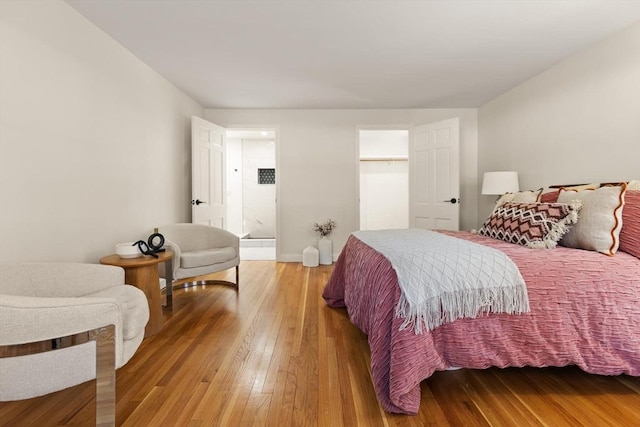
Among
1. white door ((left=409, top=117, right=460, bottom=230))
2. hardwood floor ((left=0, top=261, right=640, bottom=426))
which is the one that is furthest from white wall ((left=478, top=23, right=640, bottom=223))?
hardwood floor ((left=0, top=261, right=640, bottom=426))

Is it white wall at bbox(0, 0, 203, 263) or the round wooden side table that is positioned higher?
white wall at bbox(0, 0, 203, 263)

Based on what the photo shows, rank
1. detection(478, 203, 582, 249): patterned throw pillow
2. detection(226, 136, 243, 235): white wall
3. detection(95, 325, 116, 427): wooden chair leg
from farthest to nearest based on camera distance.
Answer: detection(226, 136, 243, 235): white wall < detection(478, 203, 582, 249): patterned throw pillow < detection(95, 325, 116, 427): wooden chair leg

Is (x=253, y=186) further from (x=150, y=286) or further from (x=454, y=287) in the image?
(x=454, y=287)

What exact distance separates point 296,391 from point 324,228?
11.2 ft

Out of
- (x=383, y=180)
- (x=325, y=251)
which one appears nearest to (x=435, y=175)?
(x=325, y=251)

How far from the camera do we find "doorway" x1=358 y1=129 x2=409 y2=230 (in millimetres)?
6938

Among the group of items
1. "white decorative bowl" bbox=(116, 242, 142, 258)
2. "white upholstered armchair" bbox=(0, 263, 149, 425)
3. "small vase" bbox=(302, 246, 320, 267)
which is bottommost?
"small vase" bbox=(302, 246, 320, 267)

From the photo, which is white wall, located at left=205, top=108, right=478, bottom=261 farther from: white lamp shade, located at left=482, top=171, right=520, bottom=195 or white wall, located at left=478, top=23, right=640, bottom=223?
white lamp shade, located at left=482, top=171, right=520, bottom=195

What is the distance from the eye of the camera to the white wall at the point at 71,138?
1.88 m

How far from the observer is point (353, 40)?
2.78 metres

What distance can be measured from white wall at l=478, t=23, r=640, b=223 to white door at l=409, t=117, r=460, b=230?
70 cm

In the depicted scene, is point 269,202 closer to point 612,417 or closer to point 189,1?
point 189,1

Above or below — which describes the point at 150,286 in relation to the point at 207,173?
below

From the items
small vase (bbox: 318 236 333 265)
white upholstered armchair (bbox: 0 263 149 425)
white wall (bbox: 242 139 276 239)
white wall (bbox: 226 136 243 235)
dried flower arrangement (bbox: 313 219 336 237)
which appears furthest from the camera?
white wall (bbox: 242 139 276 239)
